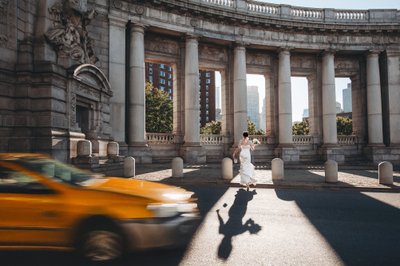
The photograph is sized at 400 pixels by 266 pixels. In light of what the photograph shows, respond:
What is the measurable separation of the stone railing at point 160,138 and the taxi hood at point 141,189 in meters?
15.7

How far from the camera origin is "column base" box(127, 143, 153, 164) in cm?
1748

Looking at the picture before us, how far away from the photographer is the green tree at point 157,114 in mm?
46125

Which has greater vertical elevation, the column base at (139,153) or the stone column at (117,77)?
the stone column at (117,77)

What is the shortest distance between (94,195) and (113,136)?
13.6 metres

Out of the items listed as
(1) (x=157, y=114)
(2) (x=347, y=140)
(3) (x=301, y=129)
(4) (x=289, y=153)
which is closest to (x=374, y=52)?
(2) (x=347, y=140)

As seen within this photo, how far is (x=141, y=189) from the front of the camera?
416 cm

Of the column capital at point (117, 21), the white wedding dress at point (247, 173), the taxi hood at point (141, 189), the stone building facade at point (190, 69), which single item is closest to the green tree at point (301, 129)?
the stone building facade at point (190, 69)

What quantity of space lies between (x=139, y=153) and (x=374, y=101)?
18716 millimetres

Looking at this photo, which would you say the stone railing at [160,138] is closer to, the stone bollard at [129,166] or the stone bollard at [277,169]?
the stone bollard at [129,166]

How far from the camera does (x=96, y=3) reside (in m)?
16.8

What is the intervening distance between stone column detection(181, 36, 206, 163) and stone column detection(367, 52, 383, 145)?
13.9 metres

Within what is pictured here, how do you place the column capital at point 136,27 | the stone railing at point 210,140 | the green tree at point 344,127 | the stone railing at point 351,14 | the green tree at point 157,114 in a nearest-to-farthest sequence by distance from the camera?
1. the column capital at point 136,27
2. the stone railing at point 210,140
3. the stone railing at point 351,14
4. the green tree at point 157,114
5. the green tree at point 344,127

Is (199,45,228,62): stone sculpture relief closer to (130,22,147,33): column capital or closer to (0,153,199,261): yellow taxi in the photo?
(130,22,147,33): column capital

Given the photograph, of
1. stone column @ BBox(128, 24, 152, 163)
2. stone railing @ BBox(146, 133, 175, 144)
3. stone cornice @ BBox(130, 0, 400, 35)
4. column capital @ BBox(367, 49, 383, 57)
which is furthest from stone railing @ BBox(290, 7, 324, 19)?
stone railing @ BBox(146, 133, 175, 144)
